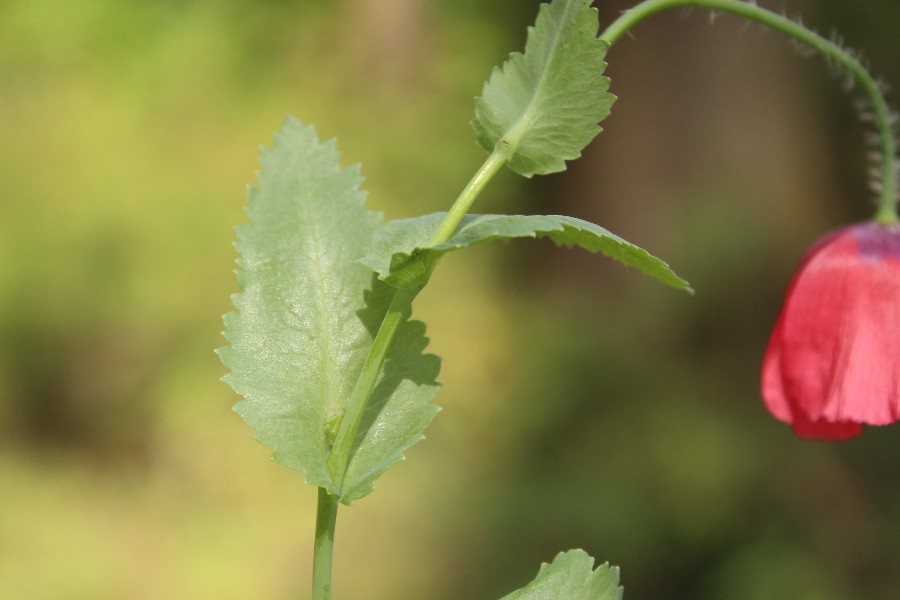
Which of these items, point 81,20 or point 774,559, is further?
point 81,20

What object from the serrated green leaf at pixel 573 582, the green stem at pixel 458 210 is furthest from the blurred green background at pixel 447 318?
the green stem at pixel 458 210

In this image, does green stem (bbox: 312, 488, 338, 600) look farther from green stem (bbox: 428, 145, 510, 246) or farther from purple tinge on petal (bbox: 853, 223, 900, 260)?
purple tinge on petal (bbox: 853, 223, 900, 260)

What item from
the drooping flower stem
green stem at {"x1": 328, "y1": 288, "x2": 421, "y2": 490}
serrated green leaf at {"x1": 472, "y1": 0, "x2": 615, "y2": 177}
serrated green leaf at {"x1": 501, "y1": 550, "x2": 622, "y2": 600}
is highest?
the drooping flower stem

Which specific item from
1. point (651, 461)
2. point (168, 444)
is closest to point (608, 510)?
point (651, 461)

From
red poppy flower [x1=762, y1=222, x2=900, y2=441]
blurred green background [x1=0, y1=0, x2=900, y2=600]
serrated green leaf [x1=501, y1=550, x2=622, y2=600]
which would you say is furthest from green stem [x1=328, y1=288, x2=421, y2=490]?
blurred green background [x1=0, y1=0, x2=900, y2=600]

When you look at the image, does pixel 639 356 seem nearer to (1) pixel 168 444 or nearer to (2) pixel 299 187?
Answer: (1) pixel 168 444

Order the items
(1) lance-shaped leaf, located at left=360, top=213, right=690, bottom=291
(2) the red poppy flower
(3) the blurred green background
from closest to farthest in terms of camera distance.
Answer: (1) lance-shaped leaf, located at left=360, top=213, right=690, bottom=291 → (2) the red poppy flower → (3) the blurred green background
